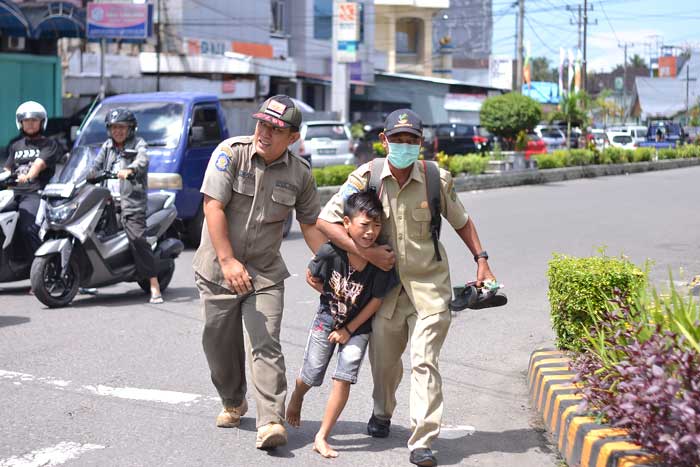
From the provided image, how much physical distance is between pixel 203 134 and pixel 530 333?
21.2ft

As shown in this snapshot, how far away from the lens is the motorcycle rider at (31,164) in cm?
1058

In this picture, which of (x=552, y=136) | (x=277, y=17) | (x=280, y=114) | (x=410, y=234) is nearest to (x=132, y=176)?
(x=280, y=114)

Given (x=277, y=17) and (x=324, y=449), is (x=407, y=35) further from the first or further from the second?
(x=324, y=449)

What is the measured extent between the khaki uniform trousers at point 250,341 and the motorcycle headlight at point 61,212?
14.1ft

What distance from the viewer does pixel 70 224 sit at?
9.69 metres

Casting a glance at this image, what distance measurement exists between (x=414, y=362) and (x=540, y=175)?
26.1m

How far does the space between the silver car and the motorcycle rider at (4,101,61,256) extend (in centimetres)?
1635

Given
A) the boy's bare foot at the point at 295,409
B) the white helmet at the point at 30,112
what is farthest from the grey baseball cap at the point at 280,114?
the white helmet at the point at 30,112

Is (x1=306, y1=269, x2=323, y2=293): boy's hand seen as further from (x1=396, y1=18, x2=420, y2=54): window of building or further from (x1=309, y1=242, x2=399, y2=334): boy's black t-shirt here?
(x1=396, y1=18, x2=420, y2=54): window of building

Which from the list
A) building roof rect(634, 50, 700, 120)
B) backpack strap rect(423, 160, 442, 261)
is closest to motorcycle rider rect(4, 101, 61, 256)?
backpack strap rect(423, 160, 442, 261)

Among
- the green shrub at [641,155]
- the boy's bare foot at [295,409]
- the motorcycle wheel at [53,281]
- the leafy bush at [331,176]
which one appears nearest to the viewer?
the boy's bare foot at [295,409]

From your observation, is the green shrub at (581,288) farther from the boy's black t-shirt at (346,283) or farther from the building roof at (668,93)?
the building roof at (668,93)

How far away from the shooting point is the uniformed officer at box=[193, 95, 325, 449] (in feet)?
18.1

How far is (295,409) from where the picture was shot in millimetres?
5852
